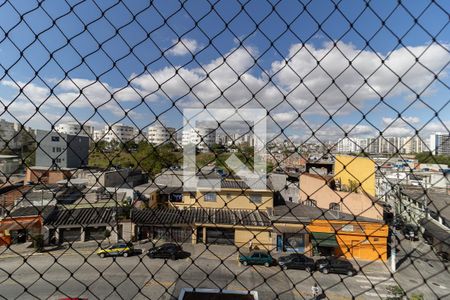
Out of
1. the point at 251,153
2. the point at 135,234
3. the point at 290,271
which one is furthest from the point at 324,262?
the point at 251,153

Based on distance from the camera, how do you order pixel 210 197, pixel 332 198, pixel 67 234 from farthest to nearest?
pixel 210 197
pixel 332 198
pixel 67 234

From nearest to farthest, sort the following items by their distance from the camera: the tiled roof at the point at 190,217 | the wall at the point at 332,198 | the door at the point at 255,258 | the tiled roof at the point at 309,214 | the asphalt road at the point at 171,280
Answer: the asphalt road at the point at 171,280
the wall at the point at 332,198
the door at the point at 255,258
the tiled roof at the point at 309,214
the tiled roof at the point at 190,217

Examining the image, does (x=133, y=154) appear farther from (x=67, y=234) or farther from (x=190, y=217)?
(x=67, y=234)

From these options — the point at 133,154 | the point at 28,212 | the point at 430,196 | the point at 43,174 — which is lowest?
the point at 28,212

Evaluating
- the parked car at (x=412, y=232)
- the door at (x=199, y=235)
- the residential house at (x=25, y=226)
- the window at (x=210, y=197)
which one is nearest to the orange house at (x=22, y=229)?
the residential house at (x=25, y=226)

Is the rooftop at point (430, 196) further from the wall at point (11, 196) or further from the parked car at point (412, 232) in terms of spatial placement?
the wall at point (11, 196)

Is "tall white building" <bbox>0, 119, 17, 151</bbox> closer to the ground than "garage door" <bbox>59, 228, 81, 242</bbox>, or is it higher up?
higher up

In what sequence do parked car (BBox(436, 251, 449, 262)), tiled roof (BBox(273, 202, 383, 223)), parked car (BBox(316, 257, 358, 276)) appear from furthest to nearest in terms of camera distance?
tiled roof (BBox(273, 202, 383, 223)) < parked car (BBox(316, 257, 358, 276)) < parked car (BBox(436, 251, 449, 262))

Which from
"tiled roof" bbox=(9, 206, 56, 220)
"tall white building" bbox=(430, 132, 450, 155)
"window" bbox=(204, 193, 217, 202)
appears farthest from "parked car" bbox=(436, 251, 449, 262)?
"tiled roof" bbox=(9, 206, 56, 220)

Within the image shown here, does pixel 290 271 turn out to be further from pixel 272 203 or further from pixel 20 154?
pixel 20 154

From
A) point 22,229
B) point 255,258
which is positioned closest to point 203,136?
point 255,258

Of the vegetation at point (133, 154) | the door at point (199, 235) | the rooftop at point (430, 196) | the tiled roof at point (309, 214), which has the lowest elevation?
the door at point (199, 235)

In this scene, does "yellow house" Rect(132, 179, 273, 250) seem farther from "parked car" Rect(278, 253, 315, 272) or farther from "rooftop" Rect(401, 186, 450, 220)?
"rooftop" Rect(401, 186, 450, 220)

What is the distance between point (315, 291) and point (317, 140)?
13.6ft
